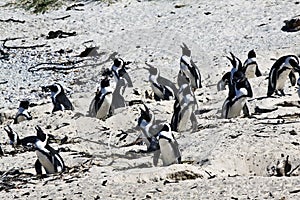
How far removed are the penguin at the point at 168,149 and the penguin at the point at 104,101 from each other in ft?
8.32

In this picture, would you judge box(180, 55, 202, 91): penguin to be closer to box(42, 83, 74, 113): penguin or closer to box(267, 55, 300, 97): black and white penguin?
box(267, 55, 300, 97): black and white penguin

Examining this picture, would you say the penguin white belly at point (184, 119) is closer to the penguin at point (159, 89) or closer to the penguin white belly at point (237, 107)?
the penguin white belly at point (237, 107)

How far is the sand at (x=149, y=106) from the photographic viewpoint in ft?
14.5

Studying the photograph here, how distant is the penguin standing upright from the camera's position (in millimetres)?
8662

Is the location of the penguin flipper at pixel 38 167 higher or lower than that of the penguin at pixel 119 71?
lower

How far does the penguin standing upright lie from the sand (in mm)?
204

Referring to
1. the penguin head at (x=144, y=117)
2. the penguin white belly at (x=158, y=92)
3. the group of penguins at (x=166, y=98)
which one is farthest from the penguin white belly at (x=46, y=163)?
the penguin white belly at (x=158, y=92)

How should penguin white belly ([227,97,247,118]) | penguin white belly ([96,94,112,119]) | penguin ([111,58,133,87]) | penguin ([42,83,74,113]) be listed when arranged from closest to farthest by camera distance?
penguin white belly ([227,97,247,118]) < penguin white belly ([96,94,112,119]) < penguin ([42,83,74,113]) < penguin ([111,58,133,87])

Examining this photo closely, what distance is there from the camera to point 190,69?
8.71m

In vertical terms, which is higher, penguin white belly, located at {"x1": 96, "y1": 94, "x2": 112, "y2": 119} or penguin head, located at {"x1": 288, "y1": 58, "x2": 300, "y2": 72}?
penguin head, located at {"x1": 288, "y1": 58, "x2": 300, "y2": 72}

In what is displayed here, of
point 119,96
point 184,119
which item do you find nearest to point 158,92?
point 119,96

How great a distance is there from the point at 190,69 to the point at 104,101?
119cm

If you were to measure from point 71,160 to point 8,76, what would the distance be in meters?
6.06

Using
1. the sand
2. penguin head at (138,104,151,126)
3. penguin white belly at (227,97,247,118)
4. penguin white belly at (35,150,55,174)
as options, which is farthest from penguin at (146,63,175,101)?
penguin white belly at (35,150,55,174)
